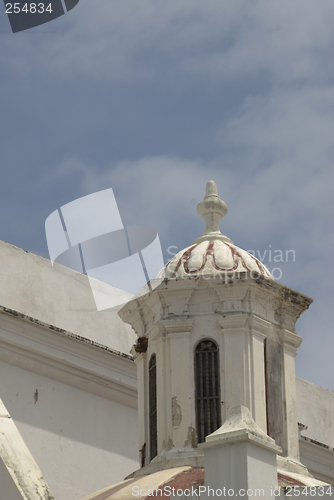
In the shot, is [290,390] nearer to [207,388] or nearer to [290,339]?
[290,339]

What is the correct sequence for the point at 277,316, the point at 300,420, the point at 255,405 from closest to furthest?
the point at 255,405, the point at 277,316, the point at 300,420

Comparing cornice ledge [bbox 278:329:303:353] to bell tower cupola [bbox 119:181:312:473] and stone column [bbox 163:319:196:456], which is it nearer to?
bell tower cupola [bbox 119:181:312:473]

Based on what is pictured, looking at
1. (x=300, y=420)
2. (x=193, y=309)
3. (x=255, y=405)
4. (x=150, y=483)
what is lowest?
(x=150, y=483)

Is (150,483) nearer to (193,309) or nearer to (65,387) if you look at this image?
(193,309)

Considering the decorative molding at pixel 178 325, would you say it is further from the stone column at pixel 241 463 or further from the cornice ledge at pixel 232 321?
the stone column at pixel 241 463

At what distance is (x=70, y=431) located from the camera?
13977 millimetres

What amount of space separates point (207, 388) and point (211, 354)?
0.40 m

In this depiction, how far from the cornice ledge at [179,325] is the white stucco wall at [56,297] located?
3631 mm

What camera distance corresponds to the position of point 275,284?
11.4 meters

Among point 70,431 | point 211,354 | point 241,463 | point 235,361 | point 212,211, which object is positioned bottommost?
point 241,463

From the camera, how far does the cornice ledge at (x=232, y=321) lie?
1109 cm

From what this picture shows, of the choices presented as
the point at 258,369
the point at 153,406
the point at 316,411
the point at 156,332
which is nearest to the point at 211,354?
the point at 258,369

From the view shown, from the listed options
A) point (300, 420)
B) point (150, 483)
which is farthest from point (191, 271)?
point (300, 420)

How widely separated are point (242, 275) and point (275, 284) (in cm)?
46
